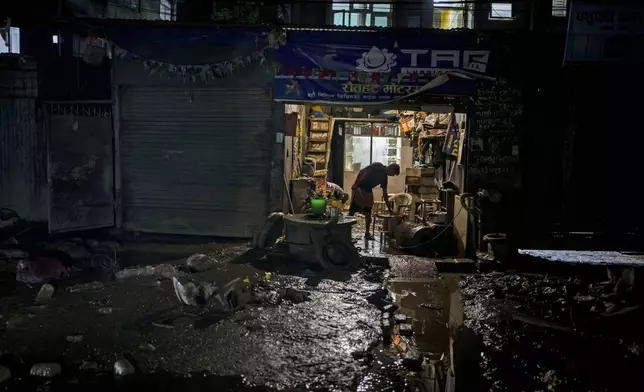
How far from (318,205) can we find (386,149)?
9484mm

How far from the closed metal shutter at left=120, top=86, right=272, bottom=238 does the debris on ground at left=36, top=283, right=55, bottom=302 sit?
4.74 meters

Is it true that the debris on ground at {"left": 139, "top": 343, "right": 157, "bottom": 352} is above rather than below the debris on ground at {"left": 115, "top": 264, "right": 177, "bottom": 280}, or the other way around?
below

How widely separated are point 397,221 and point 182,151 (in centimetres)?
556

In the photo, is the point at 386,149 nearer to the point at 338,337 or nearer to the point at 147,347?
the point at 338,337

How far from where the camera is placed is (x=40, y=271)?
889cm

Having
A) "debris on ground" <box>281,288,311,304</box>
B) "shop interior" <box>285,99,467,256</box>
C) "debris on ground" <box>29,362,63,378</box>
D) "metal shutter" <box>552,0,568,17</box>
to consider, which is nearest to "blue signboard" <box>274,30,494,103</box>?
"shop interior" <box>285,99,467,256</box>

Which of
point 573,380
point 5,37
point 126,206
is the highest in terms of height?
point 5,37

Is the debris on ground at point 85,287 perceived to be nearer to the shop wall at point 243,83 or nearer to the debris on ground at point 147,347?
the debris on ground at point 147,347

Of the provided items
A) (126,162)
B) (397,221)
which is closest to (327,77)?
(397,221)

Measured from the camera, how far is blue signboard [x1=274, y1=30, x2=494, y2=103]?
11.5 metres

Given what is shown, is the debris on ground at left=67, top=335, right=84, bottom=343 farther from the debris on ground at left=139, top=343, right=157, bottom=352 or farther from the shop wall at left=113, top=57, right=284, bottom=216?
the shop wall at left=113, top=57, right=284, bottom=216

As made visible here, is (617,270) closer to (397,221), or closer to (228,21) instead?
(397,221)

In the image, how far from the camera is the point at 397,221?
12664 millimetres

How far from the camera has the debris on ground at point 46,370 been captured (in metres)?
5.46
